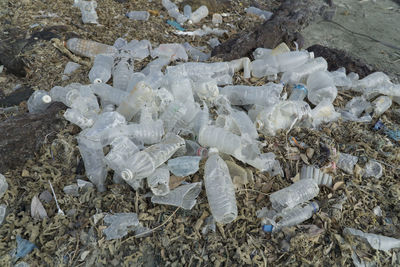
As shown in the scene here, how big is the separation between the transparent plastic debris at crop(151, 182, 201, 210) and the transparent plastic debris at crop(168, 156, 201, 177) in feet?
0.30

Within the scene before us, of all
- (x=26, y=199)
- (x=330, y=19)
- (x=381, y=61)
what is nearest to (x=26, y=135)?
(x=26, y=199)

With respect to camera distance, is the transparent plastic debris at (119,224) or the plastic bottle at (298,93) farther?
the plastic bottle at (298,93)

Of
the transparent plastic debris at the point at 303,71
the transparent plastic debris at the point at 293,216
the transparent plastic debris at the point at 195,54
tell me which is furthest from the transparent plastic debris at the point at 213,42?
the transparent plastic debris at the point at 293,216

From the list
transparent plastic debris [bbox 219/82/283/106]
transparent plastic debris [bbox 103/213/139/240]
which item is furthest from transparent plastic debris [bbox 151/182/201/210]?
transparent plastic debris [bbox 219/82/283/106]

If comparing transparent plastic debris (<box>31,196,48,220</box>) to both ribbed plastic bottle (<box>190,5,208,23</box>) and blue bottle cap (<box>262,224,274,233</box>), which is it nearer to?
blue bottle cap (<box>262,224,274,233</box>)

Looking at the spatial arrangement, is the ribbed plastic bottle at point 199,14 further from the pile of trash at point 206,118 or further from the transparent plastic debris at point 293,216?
the transparent plastic debris at point 293,216

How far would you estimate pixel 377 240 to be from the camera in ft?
6.23

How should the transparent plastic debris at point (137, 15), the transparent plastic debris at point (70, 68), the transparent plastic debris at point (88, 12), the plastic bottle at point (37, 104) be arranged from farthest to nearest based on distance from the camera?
1. the transparent plastic debris at point (137, 15)
2. the transparent plastic debris at point (88, 12)
3. the transparent plastic debris at point (70, 68)
4. the plastic bottle at point (37, 104)

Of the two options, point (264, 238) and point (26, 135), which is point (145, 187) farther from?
point (26, 135)

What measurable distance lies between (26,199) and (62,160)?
342mm

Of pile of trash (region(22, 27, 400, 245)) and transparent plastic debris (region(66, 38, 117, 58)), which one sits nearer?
pile of trash (region(22, 27, 400, 245))

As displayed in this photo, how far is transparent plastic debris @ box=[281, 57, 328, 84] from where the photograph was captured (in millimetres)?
3111

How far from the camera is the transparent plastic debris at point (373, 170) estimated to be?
7.63ft

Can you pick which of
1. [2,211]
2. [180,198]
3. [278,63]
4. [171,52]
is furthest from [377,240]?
[171,52]
